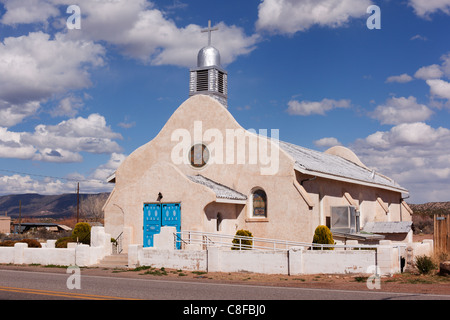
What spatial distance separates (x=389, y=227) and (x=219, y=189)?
1184cm

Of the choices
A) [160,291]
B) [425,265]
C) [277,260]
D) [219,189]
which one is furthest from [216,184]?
[160,291]

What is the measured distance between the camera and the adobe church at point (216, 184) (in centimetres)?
2458

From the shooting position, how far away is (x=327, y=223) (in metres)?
27.8

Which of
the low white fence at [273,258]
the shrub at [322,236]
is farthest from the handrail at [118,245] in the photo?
the shrub at [322,236]

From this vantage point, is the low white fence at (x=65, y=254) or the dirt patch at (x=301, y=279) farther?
the low white fence at (x=65, y=254)

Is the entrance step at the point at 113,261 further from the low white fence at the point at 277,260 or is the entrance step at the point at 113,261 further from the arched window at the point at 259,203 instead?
the arched window at the point at 259,203

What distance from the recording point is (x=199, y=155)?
27.8m

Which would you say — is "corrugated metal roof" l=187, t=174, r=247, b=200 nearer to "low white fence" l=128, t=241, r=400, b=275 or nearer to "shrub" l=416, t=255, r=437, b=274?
"low white fence" l=128, t=241, r=400, b=275

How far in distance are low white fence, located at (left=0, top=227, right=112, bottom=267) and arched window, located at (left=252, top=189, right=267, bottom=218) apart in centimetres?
744

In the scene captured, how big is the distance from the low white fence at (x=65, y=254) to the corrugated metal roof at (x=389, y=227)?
16.1 meters
